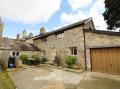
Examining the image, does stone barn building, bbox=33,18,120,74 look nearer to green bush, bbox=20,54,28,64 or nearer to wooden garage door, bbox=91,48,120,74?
wooden garage door, bbox=91,48,120,74

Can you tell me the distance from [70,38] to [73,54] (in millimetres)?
2265

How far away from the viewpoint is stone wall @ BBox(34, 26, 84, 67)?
13.1 meters

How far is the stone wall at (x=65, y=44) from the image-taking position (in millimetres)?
13114

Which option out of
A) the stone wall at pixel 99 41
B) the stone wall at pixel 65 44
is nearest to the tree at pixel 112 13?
the stone wall at pixel 65 44

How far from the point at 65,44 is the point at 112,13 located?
9153mm

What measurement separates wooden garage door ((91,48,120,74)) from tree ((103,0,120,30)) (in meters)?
8.12

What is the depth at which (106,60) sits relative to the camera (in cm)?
1078

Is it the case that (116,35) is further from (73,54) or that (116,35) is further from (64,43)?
(64,43)

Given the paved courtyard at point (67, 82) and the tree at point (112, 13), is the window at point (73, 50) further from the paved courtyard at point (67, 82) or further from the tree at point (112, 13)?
the tree at point (112, 13)

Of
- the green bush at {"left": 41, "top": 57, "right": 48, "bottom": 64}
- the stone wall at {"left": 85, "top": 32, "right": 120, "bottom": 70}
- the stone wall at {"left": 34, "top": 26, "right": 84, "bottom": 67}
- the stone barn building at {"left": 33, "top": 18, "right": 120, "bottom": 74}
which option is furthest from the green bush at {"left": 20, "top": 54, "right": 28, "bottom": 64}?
the stone wall at {"left": 85, "top": 32, "right": 120, "bottom": 70}

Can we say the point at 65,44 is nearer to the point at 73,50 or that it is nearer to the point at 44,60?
the point at 73,50

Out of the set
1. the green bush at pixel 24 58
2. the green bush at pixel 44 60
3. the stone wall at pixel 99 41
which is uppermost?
the stone wall at pixel 99 41

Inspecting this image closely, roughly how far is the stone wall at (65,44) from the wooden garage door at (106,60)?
5.40 ft

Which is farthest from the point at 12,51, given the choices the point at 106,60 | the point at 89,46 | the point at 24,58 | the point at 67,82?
the point at 106,60
